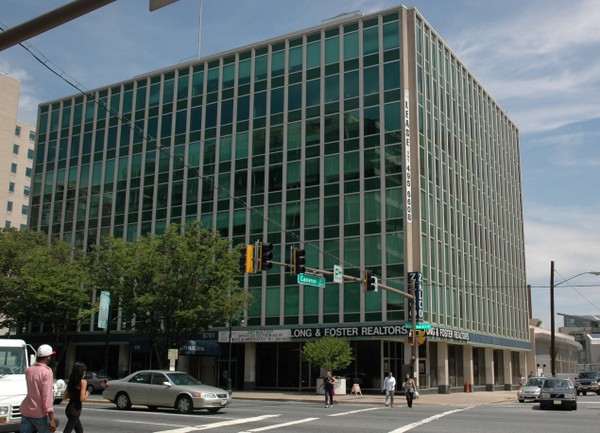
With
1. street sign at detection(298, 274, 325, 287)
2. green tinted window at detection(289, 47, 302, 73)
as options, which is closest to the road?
street sign at detection(298, 274, 325, 287)

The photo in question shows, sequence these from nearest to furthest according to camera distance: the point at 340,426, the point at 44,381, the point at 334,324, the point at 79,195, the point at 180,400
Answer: the point at 44,381 → the point at 340,426 → the point at 180,400 → the point at 334,324 → the point at 79,195

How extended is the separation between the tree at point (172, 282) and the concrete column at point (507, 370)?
29.2 m

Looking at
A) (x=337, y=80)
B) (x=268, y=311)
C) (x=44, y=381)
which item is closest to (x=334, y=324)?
(x=268, y=311)

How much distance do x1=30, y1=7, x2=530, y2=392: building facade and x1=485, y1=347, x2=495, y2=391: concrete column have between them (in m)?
0.14

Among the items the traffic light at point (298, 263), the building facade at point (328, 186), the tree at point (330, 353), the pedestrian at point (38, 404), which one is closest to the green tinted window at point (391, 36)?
the building facade at point (328, 186)

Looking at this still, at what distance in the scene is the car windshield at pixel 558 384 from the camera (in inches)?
1147

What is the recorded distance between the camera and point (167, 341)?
38.5 m

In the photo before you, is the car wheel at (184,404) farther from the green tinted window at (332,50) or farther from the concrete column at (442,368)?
the green tinted window at (332,50)

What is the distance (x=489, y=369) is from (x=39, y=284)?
35.2 meters

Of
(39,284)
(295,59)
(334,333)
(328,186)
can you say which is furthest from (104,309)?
(295,59)

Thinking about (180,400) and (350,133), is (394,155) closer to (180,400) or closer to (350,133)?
(350,133)

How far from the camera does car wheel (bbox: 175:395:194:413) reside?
2273 cm

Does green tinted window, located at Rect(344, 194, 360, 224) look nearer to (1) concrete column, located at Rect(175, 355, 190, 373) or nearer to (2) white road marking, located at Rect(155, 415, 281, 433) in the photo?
(1) concrete column, located at Rect(175, 355, 190, 373)

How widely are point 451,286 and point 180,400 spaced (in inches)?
1144
